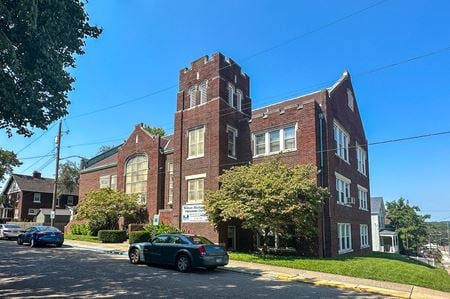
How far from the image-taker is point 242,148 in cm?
2788

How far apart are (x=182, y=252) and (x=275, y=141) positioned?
12204 mm

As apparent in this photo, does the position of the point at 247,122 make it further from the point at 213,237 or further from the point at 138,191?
the point at 138,191

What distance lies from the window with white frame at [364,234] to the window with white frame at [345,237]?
12.5ft

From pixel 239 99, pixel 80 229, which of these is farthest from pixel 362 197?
pixel 80 229

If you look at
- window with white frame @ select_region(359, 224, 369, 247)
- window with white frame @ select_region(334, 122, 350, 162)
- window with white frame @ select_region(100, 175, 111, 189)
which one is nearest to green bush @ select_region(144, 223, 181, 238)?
window with white frame @ select_region(334, 122, 350, 162)

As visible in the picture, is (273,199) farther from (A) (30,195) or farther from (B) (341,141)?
(A) (30,195)

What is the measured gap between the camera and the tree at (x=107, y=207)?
105ft

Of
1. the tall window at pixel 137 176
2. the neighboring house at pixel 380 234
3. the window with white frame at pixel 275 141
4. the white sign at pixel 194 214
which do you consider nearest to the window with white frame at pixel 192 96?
the window with white frame at pixel 275 141

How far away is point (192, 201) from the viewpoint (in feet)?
88.3

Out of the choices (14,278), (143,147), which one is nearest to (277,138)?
(143,147)

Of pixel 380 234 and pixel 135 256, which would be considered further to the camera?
pixel 380 234

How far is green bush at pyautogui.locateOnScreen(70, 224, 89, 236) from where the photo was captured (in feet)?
118

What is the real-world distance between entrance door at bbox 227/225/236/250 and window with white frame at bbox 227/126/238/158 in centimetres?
495

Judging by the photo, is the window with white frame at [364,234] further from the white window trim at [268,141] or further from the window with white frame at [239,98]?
the window with white frame at [239,98]
